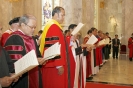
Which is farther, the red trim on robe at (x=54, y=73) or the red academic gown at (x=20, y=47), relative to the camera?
the red trim on robe at (x=54, y=73)

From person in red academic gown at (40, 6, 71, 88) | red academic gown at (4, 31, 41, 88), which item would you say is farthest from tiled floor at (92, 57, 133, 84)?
red academic gown at (4, 31, 41, 88)

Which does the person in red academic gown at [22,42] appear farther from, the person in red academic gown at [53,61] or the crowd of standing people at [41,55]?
the person in red academic gown at [53,61]

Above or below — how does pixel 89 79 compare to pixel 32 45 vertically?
below

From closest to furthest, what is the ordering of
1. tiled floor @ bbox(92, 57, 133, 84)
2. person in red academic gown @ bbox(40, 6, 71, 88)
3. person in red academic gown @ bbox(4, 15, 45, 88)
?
person in red academic gown @ bbox(4, 15, 45, 88) → person in red academic gown @ bbox(40, 6, 71, 88) → tiled floor @ bbox(92, 57, 133, 84)

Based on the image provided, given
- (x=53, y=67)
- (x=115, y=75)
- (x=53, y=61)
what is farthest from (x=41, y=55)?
(x=115, y=75)

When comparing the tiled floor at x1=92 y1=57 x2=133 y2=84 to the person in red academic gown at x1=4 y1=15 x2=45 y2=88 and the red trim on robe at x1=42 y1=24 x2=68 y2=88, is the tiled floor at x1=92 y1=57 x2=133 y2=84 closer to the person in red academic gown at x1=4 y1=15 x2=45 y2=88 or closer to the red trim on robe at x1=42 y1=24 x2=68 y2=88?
the red trim on robe at x1=42 y1=24 x2=68 y2=88

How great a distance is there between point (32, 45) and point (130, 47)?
554 inches

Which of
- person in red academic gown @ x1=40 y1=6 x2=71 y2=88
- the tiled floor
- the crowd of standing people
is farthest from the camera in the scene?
the tiled floor

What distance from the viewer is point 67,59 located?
5168mm

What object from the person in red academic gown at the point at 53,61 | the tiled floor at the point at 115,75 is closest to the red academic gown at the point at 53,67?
the person in red academic gown at the point at 53,61

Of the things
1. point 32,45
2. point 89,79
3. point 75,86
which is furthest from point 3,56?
point 89,79

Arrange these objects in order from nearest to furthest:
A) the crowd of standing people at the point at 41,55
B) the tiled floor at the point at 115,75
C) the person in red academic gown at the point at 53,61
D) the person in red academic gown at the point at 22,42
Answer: the crowd of standing people at the point at 41,55 → the person in red academic gown at the point at 22,42 → the person in red academic gown at the point at 53,61 → the tiled floor at the point at 115,75

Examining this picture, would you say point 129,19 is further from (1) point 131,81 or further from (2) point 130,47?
(1) point 131,81

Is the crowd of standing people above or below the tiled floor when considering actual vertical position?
above
